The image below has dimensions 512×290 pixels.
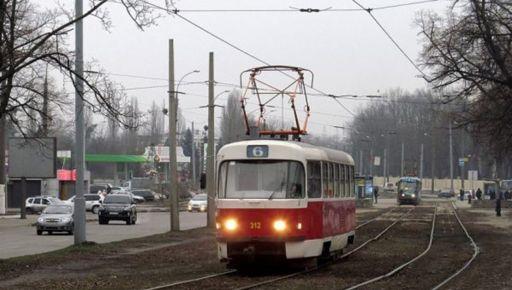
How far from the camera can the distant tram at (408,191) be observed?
8088 cm

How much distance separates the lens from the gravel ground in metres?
15.0

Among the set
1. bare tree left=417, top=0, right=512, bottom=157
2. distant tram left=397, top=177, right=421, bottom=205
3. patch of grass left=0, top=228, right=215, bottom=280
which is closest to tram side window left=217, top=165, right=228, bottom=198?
patch of grass left=0, top=228, right=215, bottom=280

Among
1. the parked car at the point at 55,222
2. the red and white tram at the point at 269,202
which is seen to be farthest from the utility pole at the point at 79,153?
the parked car at the point at 55,222

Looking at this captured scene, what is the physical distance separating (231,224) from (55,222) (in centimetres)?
2047

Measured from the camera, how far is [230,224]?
1642cm

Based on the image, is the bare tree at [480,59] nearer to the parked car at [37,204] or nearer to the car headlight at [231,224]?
the car headlight at [231,224]

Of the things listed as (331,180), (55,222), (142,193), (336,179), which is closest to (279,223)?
(331,180)

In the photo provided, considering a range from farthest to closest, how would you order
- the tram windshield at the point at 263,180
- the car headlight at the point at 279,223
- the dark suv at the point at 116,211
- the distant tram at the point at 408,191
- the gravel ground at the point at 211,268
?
1. the distant tram at the point at 408,191
2. the dark suv at the point at 116,211
3. the tram windshield at the point at 263,180
4. the car headlight at the point at 279,223
5. the gravel ground at the point at 211,268

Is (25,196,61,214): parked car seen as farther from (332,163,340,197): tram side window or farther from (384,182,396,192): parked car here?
(384,182,396,192): parked car

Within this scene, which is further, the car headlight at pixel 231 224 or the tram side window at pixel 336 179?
the tram side window at pixel 336 179

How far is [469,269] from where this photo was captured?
59.6 ft

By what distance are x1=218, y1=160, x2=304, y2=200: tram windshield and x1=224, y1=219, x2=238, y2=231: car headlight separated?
522 millimetres

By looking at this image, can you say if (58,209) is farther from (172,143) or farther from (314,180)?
(314,180)

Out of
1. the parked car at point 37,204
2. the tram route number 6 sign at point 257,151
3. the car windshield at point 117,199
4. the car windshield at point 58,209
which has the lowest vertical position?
the parked car at point 37,204
